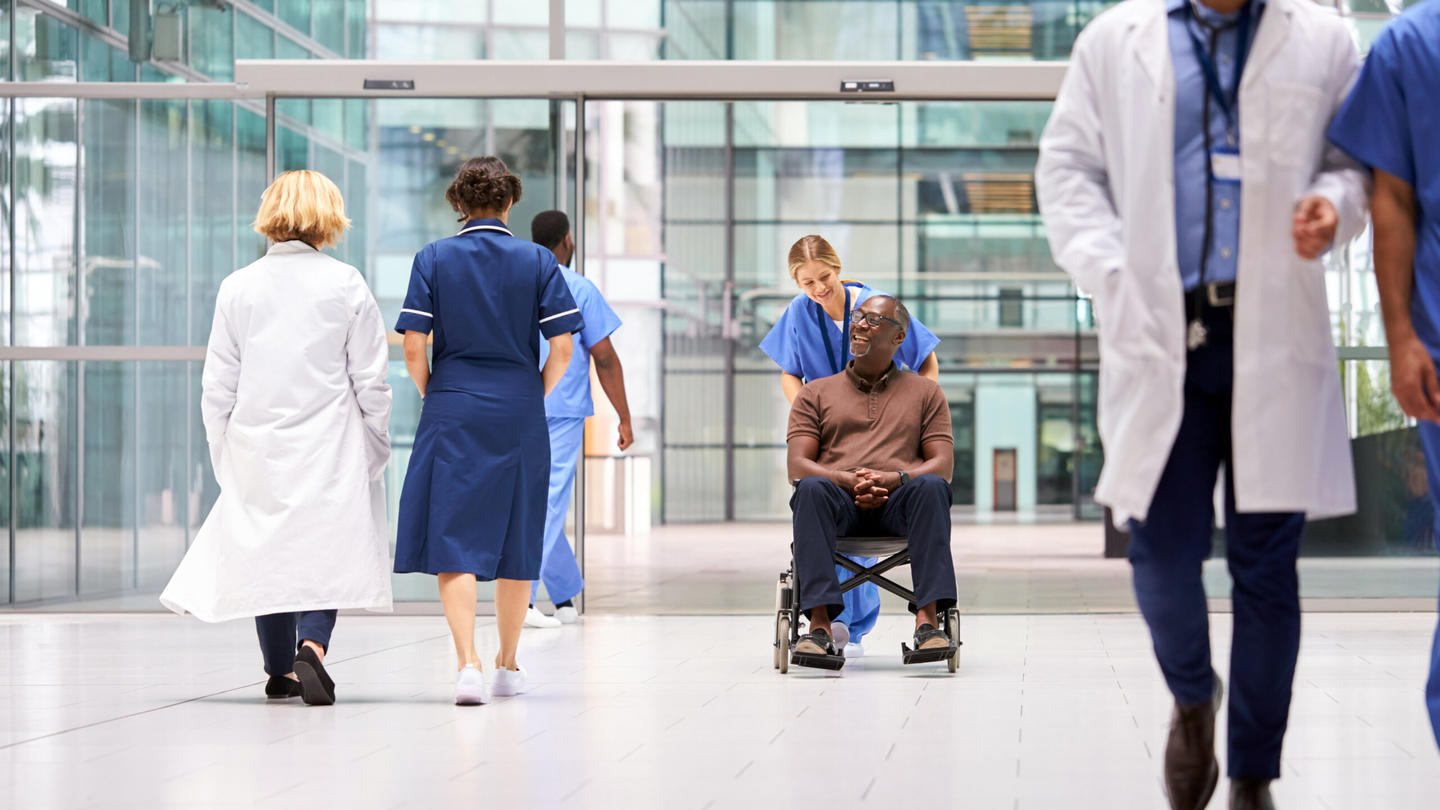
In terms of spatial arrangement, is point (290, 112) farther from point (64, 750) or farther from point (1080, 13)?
point (1080, 13)

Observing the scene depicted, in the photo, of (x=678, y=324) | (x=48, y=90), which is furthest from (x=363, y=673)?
(x=678, y=324)

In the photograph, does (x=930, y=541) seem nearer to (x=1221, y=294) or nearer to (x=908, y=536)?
(x=908, y=536)

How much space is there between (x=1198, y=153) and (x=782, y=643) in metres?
3.17

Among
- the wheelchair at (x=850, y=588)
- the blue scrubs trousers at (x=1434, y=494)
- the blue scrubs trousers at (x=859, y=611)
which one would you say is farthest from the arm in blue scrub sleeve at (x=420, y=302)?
the blue scrubs trousers at (x=1434, y=494)

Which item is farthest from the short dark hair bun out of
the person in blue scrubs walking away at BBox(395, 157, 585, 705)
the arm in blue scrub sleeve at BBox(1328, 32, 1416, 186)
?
the arm in blue scrub sleeve at BBox(1328, 32, 1416, 186)

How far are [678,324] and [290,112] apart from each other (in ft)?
48.1

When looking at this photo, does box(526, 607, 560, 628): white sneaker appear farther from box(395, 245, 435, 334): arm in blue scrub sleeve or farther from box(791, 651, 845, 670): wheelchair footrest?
box(395, 245, 435, 334): arm in blue scrub sleeve

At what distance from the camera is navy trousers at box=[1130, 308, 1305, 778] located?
9.04 feet

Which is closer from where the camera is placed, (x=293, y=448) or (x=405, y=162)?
(x=293, y=448)

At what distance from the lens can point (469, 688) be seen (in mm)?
4812

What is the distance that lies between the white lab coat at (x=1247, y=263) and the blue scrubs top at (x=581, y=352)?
4.29 m

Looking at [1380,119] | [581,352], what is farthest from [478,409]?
[1380,119]

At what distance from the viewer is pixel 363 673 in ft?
19.0

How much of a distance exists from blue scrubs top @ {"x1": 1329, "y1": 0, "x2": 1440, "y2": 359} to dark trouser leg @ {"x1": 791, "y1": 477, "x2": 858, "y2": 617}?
9.52 ft
